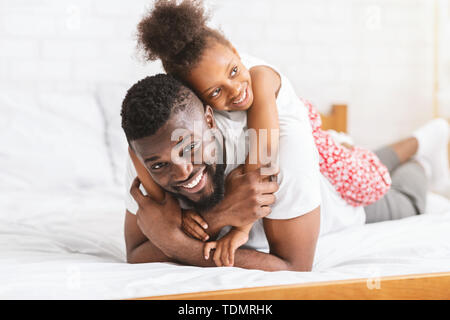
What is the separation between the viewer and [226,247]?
3.24 ft

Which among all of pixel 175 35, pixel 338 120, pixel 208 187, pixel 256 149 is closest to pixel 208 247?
pixel 208 187

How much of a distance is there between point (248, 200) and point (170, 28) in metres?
0.38

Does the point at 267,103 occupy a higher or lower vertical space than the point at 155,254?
higher

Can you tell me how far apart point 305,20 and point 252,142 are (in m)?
1.54

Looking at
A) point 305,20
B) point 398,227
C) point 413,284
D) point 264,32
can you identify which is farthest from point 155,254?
point 305,20

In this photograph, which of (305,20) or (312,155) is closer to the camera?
(312,155)

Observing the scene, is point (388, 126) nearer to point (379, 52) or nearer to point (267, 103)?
point (379, 52)

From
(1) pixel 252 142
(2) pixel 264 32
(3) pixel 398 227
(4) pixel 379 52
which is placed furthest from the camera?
(4) pixel 379 52

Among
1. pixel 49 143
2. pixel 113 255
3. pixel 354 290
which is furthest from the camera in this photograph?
pixel 49 143

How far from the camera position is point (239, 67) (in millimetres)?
1017

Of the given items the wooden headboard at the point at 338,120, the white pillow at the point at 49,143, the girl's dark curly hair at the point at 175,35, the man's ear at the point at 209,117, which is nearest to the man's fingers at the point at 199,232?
the man's ear at the point at 209,117

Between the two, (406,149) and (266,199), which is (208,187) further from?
(406,149)
